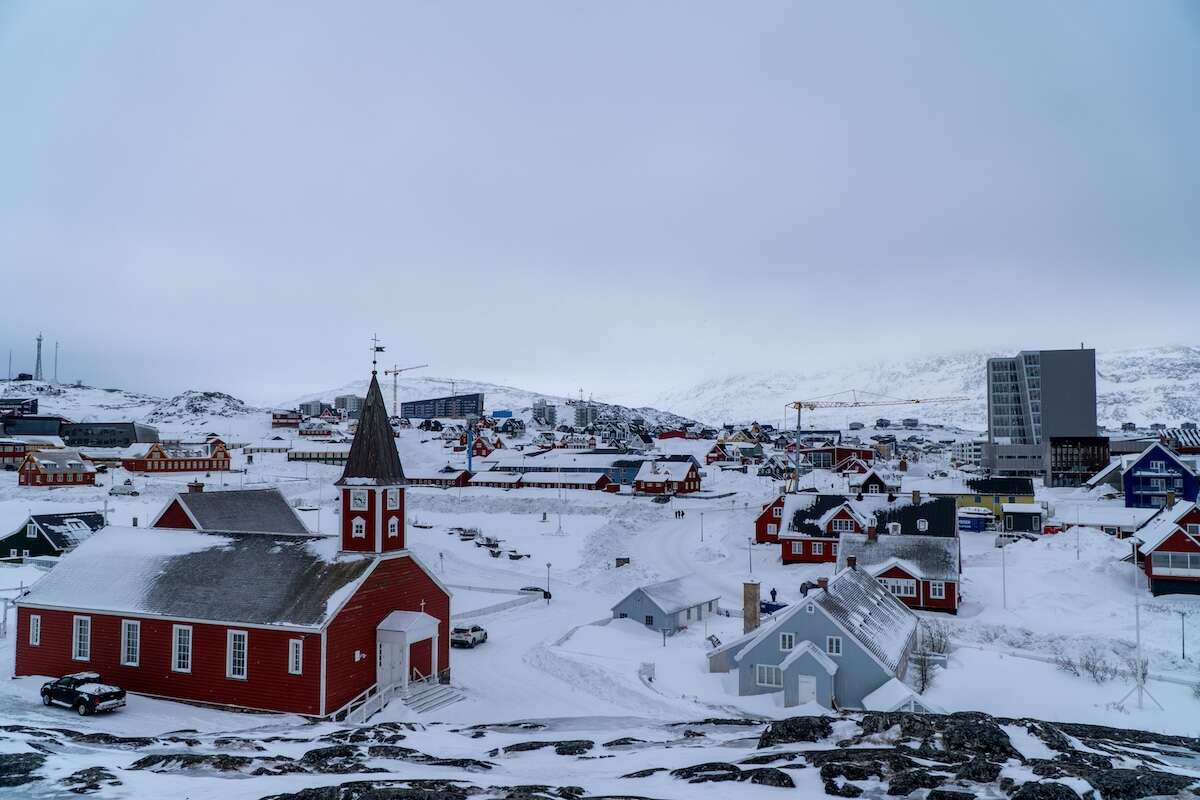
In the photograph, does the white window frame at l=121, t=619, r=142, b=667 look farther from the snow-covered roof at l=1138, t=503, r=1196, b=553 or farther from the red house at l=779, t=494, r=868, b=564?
the snow-covered roof at l=1138, t=503, r=1196, b=553

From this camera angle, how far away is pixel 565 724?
27.0 m

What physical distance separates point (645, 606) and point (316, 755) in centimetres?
2604

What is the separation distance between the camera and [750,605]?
129 feet

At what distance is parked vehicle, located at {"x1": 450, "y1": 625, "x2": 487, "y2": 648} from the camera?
3841 centimetres

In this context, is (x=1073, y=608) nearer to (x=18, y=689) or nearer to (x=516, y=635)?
(x=516, y=635)

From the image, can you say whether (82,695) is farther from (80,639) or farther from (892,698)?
(892,698)

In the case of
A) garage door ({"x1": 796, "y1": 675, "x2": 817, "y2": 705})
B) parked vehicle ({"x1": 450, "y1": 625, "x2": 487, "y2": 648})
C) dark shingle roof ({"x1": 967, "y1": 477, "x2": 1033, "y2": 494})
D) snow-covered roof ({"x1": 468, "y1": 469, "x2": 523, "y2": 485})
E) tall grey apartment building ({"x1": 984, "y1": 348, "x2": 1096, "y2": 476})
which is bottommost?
garage door ({"x1": 796, "y1": 675, "x2": 817, "y2": 705})

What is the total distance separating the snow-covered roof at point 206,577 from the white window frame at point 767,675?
15997mm

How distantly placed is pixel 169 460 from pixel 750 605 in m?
112

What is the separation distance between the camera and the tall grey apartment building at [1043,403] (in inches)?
5640

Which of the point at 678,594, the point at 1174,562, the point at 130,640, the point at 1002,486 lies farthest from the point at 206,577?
the point at 1002,486

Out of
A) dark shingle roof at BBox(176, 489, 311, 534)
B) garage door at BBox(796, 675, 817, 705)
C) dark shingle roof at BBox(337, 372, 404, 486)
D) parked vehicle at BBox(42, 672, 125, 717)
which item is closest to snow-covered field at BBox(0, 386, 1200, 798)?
parked vehicle at BBox(42, 672, 125, 717)

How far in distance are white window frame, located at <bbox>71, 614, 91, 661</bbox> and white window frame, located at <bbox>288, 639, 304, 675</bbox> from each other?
8.69 m

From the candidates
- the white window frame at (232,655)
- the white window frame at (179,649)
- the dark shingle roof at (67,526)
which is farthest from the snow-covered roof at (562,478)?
the white window frame at (232,655)
